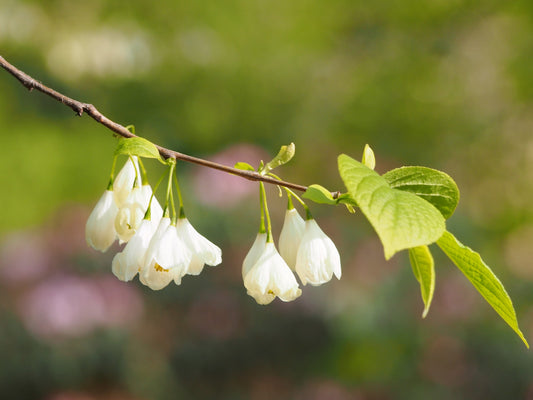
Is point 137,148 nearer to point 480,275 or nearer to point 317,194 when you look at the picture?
point 317,194

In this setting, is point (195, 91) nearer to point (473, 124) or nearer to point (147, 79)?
point (147, 79)

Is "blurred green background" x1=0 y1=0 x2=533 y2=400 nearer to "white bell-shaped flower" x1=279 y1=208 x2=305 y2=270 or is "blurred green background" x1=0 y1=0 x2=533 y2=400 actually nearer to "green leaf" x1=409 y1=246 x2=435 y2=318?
"white bell-shaped flower" x1=279 y1=208 x2=305 y2=270

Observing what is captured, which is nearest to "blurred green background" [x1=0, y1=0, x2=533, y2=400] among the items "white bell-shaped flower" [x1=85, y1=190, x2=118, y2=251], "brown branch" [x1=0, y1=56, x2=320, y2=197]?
"white bell-shaped flower" [x1=85, y1=190, x2=118, y2=251]

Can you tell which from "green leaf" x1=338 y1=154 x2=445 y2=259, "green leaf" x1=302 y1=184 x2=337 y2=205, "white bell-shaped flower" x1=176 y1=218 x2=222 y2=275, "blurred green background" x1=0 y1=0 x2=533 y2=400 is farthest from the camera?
"blurred green background" x1=0 y1=0 x2=533 y2=400

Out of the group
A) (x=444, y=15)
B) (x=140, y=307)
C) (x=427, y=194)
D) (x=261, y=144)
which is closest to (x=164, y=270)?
(x=427, y=194)

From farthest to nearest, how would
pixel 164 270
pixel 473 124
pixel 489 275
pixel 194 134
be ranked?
pixel 194 134, pixel 473 124, pixel 164 270, pixel 489 275

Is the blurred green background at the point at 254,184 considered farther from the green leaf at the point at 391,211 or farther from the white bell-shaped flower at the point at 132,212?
the green leaf at the point at 391,211

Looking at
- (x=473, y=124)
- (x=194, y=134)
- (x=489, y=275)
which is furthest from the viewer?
(x=194, y=134)
